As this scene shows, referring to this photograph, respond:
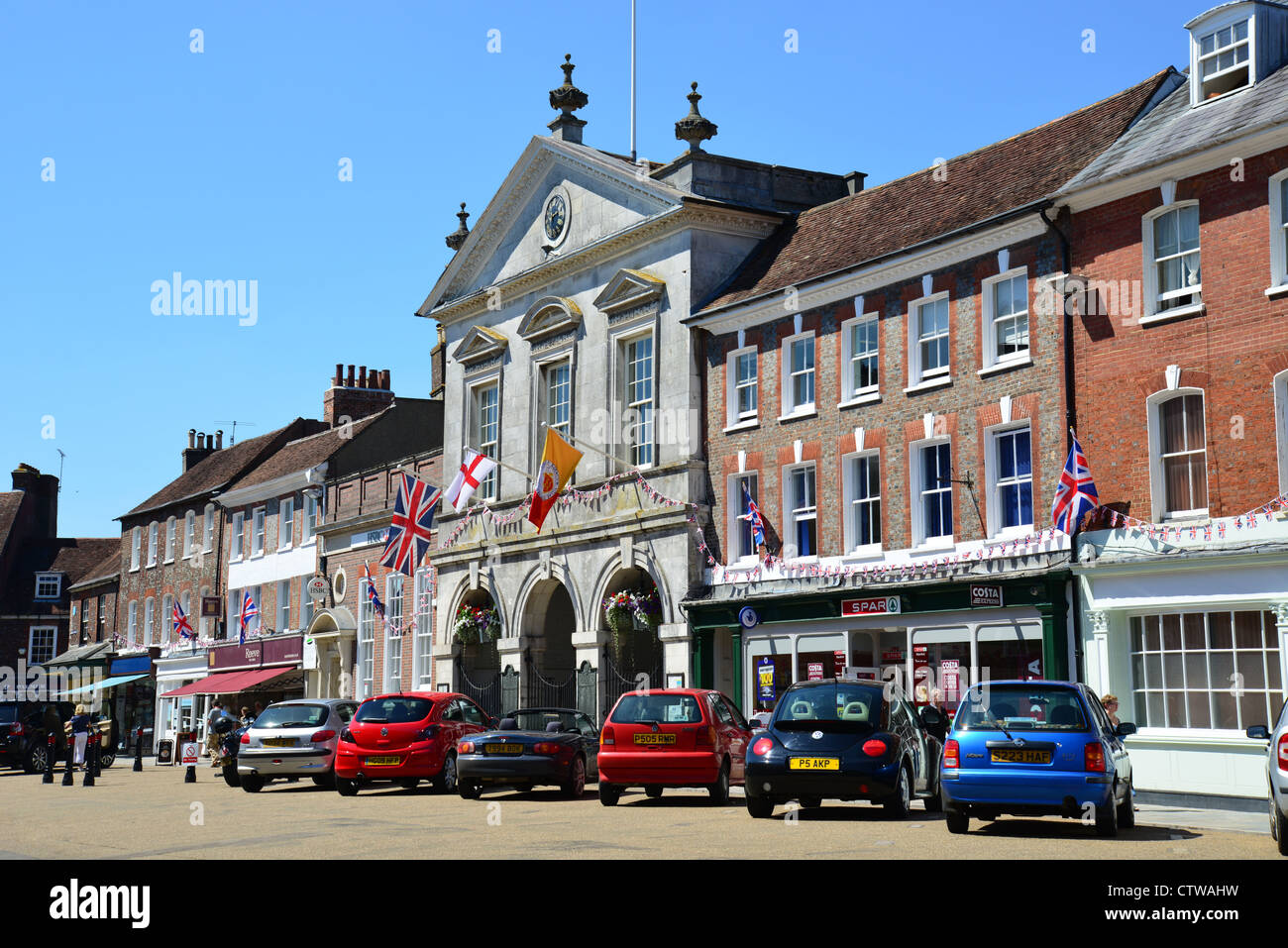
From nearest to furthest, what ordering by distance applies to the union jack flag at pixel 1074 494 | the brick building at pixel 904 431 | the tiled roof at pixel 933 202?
the union jack flag at pixel 1074 494 → the brick building at pixel 904 431 → the tiled roof at pixel 933 202

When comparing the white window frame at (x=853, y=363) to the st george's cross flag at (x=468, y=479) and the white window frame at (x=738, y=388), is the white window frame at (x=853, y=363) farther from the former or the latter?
the st george's cross flag at (x=468, y=479)

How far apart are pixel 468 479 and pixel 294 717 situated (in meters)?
10.2

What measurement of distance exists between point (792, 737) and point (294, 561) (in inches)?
1328

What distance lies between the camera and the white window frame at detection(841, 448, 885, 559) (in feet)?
89.6

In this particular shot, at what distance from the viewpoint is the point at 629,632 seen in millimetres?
33062

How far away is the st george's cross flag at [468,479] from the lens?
3422 centimetres

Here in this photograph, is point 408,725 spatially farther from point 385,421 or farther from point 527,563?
point 385,421

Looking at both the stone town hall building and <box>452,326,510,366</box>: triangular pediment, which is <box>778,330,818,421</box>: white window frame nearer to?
the stone town hall building

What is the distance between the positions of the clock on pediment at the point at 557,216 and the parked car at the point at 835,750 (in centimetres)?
2064

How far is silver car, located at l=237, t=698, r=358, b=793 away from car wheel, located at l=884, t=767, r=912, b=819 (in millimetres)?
11193

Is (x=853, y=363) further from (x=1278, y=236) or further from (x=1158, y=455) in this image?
(x=1278, y=236)

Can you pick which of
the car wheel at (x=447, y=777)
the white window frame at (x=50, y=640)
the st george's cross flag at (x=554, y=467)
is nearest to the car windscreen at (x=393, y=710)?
the car wheel at (x=447, y=777)

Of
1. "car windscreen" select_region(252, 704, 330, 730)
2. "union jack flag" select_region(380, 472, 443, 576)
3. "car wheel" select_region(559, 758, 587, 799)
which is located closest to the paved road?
"car wheel" select_region(559, 758, 587, 799)
